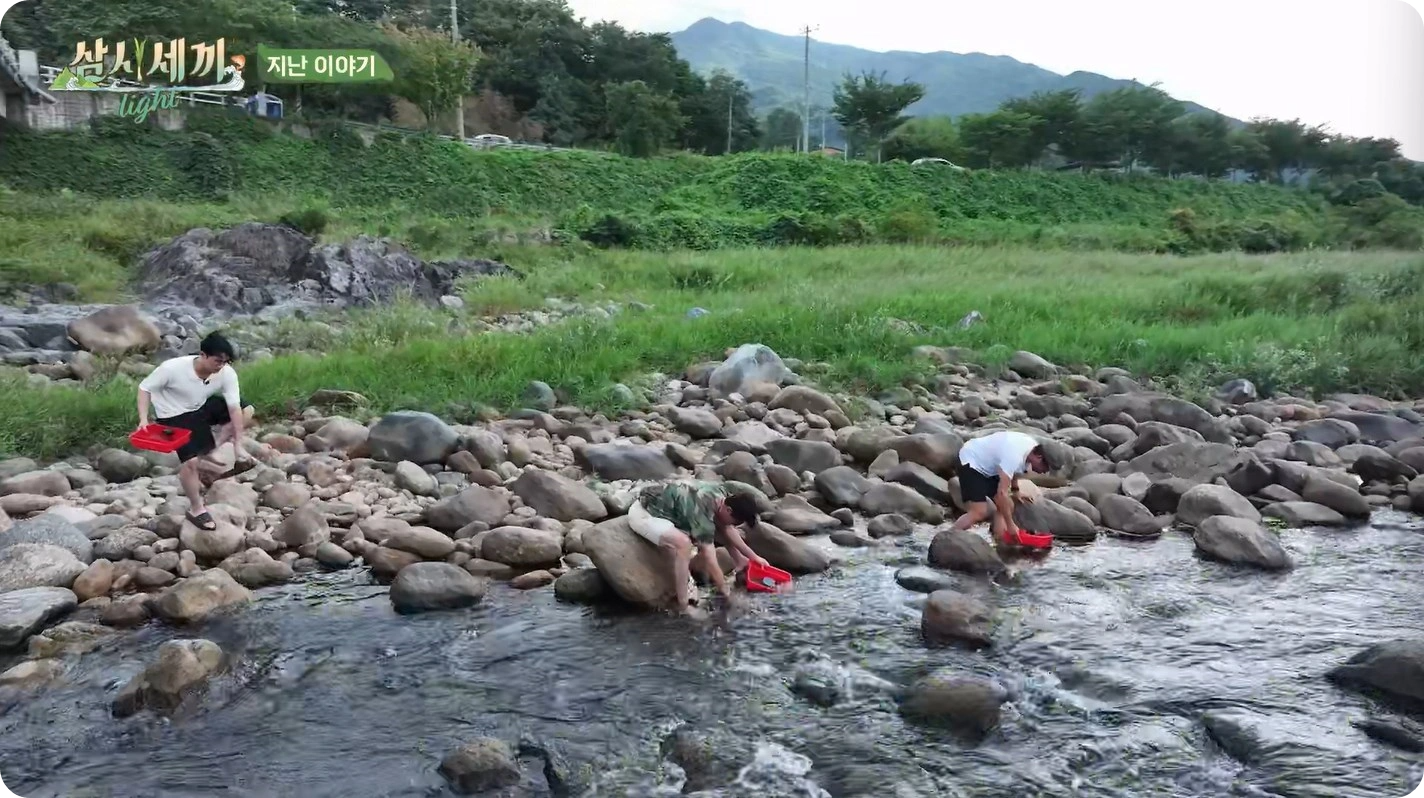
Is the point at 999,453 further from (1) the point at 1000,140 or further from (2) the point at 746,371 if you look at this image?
(1) the point at 1000,140

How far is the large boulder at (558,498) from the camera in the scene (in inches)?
251

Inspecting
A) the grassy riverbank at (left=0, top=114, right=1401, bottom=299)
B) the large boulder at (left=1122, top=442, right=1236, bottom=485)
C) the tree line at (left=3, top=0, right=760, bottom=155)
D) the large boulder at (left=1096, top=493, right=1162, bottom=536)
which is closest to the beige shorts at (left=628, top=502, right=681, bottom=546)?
the large boulder at (left=1096, top=493, right=1162, bottom=536)

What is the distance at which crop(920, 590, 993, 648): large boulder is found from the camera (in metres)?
4.89

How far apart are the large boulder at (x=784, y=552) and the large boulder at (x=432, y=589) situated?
159 centimetres

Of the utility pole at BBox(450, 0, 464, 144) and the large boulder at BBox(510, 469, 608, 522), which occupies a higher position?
the utility pole at BBox(450, 0, 464, 144)

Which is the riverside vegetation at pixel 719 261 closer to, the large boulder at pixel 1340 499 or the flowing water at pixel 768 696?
the large boulder at pixel 1340 499

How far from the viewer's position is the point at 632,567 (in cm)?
524

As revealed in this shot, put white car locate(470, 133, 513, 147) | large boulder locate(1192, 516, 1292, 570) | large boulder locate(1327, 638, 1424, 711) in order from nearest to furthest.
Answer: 1. large boulder locate(1327, 638, 1424, 711)
2. large boulder locate(1192, 516, 1292, 570)
3. white car locate(470, 133, 513, 147)

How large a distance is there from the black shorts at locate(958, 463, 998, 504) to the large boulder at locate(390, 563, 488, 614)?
3.02 meters

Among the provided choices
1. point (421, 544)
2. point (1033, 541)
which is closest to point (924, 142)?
point (1033, 541)

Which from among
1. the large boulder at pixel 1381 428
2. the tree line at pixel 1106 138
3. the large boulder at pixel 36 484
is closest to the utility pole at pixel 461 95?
the tree line at pixel 1106 138

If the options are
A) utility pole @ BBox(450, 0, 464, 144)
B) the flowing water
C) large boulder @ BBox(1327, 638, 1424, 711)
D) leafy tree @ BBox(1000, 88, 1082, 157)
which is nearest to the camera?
the flowing water

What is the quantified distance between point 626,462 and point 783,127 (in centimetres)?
4391

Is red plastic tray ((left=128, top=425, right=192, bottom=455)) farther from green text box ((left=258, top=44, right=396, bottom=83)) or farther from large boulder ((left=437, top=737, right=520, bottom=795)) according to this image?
green text box ((left=258, top=44, right=396, bottom=83))
